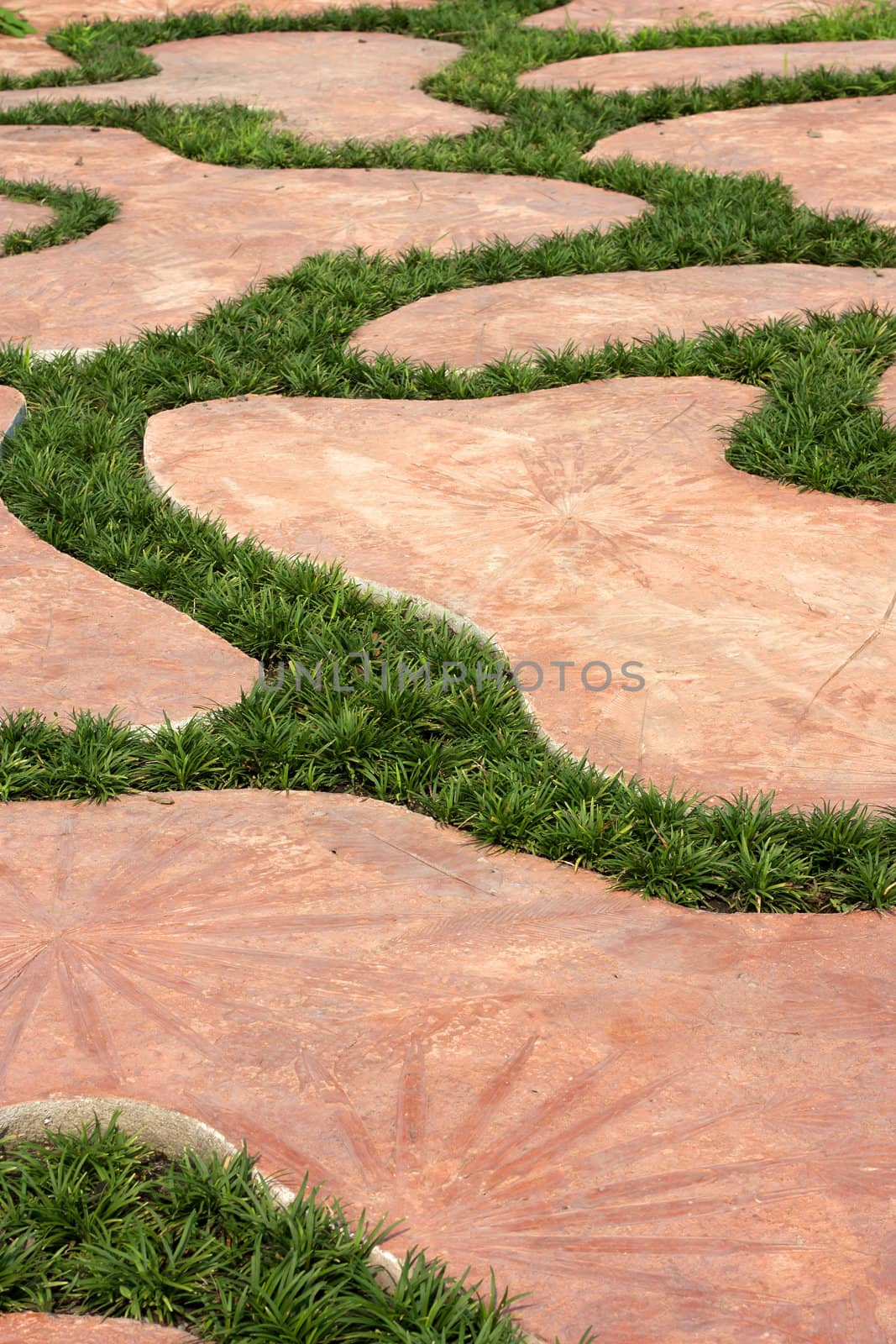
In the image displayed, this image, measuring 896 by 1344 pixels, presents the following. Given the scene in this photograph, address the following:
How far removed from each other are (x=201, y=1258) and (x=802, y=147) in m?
4.80

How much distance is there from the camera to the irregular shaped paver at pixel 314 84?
19.4 feet

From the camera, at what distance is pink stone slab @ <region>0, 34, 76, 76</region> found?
679cm

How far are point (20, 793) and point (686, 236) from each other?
3.05m

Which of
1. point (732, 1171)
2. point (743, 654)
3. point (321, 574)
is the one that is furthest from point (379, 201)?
point (732, 1171)

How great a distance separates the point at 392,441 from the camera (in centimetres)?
363

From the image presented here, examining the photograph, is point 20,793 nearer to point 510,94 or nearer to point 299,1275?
point 299,1275

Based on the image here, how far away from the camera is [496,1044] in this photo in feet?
6.69

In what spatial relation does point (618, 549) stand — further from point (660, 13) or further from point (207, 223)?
point (660, 13)

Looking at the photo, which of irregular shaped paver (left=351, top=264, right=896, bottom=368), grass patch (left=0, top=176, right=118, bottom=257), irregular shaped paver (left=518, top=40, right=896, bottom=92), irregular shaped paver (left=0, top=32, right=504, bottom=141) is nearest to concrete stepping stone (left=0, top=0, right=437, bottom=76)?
irregular shaped paver (left=0, top=32, right=504, bottom=141)

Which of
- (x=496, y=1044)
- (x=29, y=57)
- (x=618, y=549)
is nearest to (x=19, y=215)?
(x=29, y=57)

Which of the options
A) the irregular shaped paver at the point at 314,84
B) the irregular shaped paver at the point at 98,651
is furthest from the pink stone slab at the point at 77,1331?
the irregular shaped paver at the point at 314,84

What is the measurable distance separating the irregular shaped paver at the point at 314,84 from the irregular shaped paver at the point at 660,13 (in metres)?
0.71

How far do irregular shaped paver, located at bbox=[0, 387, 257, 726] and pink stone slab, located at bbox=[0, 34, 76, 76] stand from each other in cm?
446

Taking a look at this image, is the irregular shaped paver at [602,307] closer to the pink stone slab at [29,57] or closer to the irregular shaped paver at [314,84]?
the irregular shaped paver at [314,84]
